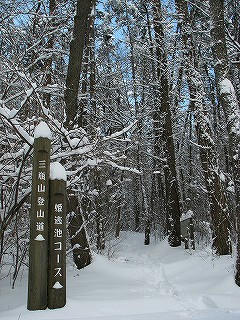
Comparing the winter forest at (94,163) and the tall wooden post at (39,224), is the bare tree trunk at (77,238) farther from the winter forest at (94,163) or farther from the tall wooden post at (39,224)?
the tall wooden post at (39,224)

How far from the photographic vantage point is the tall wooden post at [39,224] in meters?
3.88

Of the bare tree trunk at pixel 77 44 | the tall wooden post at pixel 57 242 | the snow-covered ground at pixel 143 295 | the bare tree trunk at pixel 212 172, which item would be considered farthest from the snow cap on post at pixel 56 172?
the bare tree trunk at pixel 212 172

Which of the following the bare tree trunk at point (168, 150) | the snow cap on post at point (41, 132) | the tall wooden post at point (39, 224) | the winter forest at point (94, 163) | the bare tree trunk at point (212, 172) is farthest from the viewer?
the bare tree trunk at point (168, 150)

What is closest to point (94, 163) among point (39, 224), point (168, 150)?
point (39, 224)

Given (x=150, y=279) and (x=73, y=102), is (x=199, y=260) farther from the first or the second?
(x=73, y=102)

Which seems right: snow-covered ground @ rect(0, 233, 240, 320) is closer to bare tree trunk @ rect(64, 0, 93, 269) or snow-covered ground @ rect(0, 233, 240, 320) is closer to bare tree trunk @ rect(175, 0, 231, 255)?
bare tree trunk @ rect(64, 0, 93, 269)

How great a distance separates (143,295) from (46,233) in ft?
7.32

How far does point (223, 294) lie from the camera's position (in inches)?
205

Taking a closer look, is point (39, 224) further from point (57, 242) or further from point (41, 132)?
point (41, 132)

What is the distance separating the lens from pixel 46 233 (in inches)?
158

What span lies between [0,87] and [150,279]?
5204mm

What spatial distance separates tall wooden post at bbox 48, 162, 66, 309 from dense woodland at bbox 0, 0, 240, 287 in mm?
569

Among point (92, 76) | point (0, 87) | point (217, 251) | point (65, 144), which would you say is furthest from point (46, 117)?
point (92, 76)

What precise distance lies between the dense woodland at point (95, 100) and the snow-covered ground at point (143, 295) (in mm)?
581
